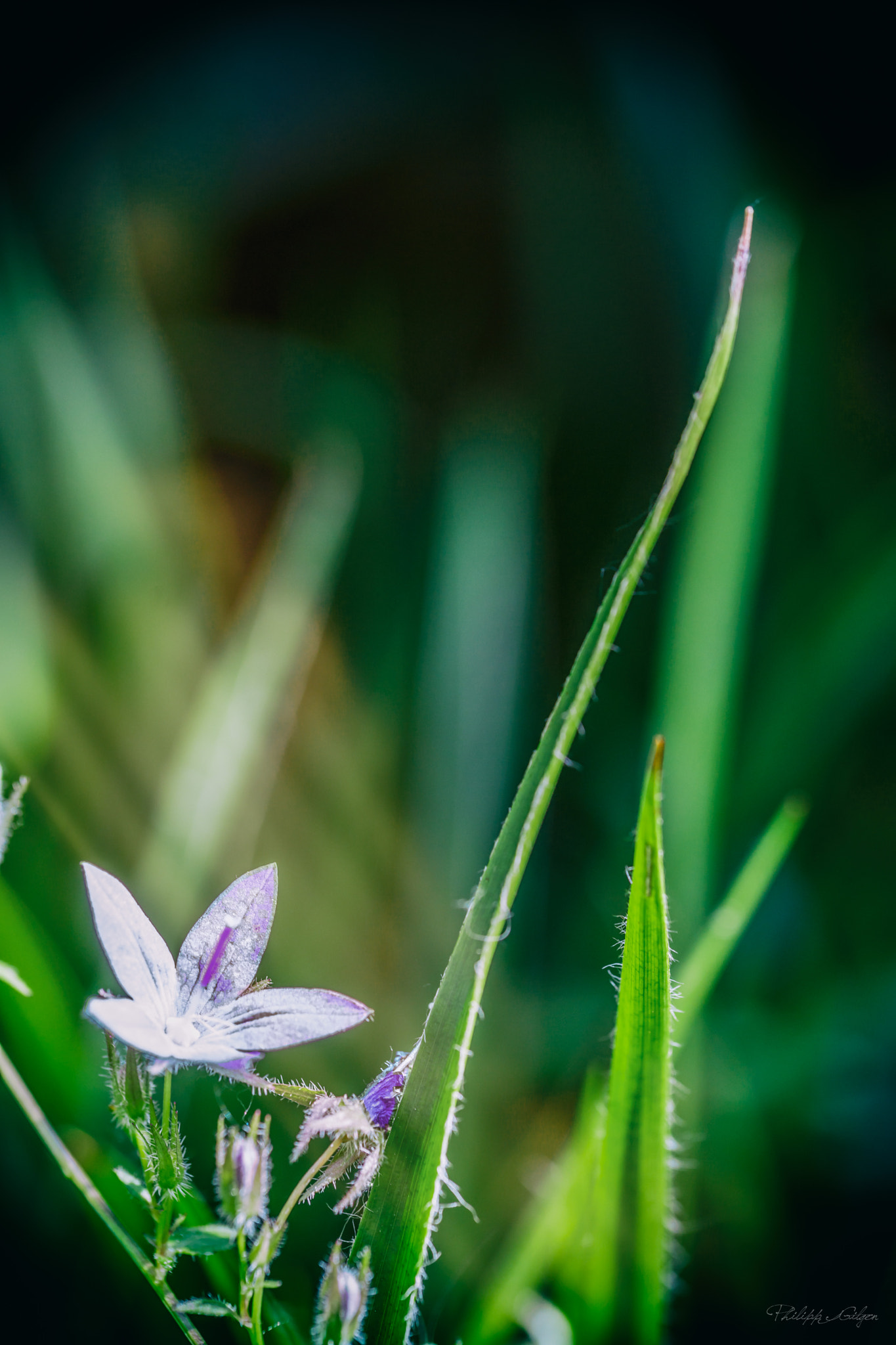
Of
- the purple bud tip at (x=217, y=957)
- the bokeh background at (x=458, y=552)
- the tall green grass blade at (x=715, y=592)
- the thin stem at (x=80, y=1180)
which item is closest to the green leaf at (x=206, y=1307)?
the thin stem at (x=80, y=1180)

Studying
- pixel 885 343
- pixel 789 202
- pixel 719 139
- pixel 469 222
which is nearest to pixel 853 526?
pixel 885 343

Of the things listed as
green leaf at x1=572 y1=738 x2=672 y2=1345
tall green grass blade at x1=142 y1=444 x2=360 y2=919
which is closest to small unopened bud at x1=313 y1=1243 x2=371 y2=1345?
green leaf at x1=572 y1=738 x2=672 y2=1345

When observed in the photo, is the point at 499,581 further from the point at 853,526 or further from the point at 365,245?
the point at 365,245

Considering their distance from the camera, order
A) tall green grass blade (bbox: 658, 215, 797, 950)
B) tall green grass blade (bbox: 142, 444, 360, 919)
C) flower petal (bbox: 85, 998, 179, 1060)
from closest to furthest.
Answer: flower petal (bbox: 85, 998, 179, 1060), tall green grass blade (bbox: 142, 444, 360, 919), tall green grass blade (bbox: 658, 215, 797, 950)

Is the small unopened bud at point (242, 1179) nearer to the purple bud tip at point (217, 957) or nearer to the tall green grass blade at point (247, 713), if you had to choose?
the purple bud tip at point (217, 957)

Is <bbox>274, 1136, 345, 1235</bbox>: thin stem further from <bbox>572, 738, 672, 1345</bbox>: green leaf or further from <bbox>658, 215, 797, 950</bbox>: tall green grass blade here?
<bbox>658, 215, 797, 950</bbox>: tall green grass blade

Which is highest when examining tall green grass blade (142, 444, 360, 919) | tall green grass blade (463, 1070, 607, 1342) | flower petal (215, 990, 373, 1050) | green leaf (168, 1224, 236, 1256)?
tall green grass blade (142, 444, 360, 919)

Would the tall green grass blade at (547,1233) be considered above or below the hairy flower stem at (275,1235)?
below
